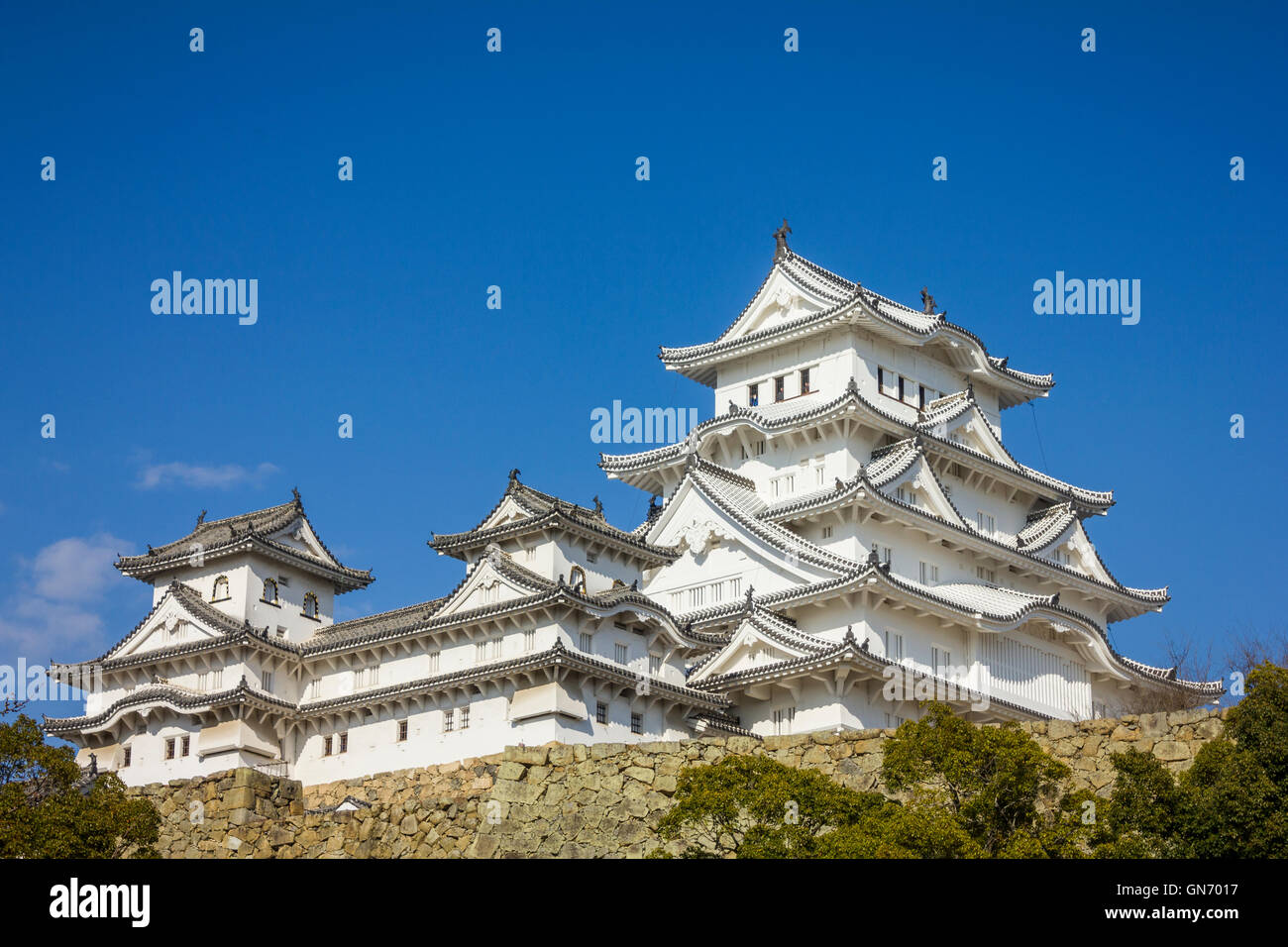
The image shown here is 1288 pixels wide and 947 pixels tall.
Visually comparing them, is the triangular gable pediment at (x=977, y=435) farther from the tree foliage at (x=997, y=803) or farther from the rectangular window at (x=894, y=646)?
the tree foliage at (x=997, y=803)

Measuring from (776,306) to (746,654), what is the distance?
17415mm

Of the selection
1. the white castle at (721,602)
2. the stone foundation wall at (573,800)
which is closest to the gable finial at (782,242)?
the white castle at (721,602)

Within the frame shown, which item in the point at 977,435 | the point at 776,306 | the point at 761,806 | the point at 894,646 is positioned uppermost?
the point at 776,306

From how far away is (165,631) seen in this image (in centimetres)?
5859

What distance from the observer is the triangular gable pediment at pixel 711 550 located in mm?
57938

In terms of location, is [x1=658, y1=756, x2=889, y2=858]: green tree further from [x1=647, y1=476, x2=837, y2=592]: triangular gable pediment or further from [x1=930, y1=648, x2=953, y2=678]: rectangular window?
[x1=930, y1=648, x2=953, y2=678]: rectangular window

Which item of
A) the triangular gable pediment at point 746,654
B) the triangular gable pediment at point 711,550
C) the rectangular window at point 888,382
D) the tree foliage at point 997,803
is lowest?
the tree foliage at point 997,803

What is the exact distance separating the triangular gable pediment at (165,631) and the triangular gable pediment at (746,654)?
643 inches

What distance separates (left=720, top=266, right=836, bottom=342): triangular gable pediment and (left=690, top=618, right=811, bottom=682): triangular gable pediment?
15.8m

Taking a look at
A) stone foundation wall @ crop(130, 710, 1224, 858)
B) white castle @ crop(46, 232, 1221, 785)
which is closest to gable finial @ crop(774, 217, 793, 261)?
white castle @ crop(46, 232, 1221, 785)

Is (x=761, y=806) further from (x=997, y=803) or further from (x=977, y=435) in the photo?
(x=977, y=435)

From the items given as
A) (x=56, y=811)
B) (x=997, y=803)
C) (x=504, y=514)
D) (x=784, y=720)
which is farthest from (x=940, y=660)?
(x=56, y=811)
